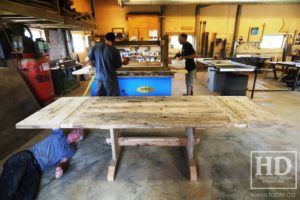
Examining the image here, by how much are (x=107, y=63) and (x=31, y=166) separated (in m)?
1.58

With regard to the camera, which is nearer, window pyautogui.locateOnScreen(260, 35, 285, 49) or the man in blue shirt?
the man in blue shirt

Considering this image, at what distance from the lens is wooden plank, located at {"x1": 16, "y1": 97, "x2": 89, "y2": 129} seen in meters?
1.37

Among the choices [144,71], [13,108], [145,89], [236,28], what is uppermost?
[236,28]

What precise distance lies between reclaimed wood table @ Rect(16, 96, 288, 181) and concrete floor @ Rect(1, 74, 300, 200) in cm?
15

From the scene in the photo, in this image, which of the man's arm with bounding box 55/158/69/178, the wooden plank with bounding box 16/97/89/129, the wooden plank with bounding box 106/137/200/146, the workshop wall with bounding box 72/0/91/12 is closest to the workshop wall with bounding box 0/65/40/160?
the man's arm with bounding box 55/158/69/178

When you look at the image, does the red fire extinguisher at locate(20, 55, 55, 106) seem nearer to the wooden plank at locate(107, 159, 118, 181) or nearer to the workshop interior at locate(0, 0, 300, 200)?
the workshop interior at locate(0, 0, 300, 200)

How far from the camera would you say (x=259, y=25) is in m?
7.77

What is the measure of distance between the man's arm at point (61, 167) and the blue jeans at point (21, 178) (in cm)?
18

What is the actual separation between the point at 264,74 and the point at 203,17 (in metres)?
3.55

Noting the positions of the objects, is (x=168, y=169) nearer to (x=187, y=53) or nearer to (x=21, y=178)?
(x=21, y=178)

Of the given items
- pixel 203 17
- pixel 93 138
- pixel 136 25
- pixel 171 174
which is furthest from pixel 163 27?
pixel 171 174

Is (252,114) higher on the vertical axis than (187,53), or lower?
lower

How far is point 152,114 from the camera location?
5.04ft

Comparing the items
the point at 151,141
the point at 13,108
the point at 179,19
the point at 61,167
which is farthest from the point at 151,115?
the point at 179,19
